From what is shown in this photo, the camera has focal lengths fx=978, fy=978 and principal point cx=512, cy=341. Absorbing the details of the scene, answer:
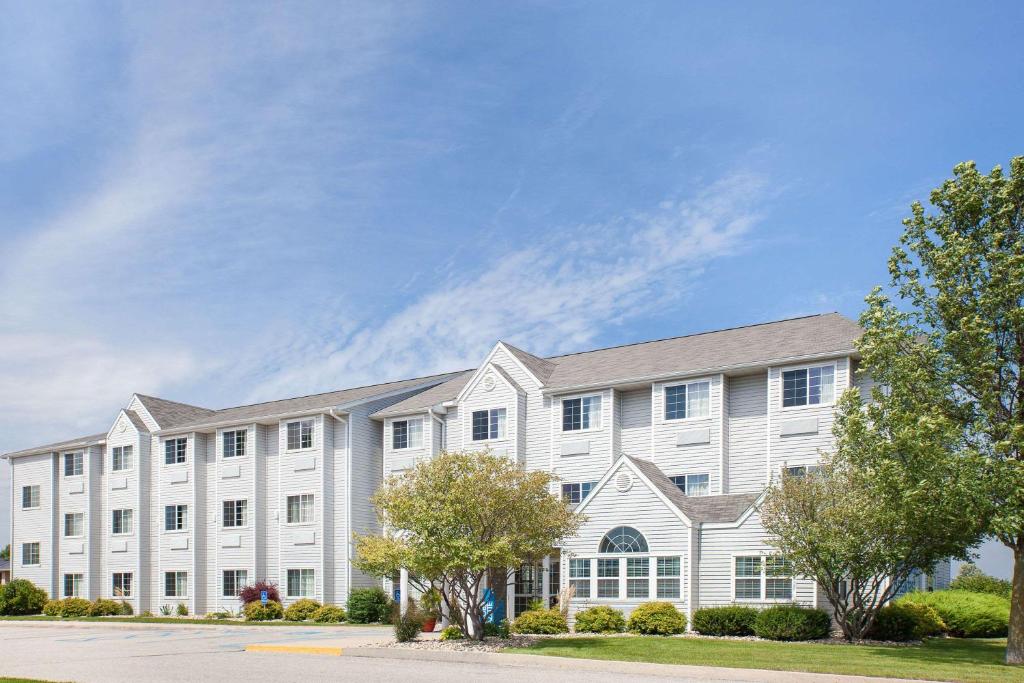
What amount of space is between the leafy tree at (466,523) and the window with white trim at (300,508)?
18.5 m

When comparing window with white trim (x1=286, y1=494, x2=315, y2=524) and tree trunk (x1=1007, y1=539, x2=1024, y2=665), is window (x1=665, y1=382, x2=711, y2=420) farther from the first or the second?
window with white trim (x1=286, y1=494, x2=315, y2=524)

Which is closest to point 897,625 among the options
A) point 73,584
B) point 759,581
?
point 759,581

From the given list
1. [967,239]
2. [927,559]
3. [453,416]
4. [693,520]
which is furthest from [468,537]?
[453,416]

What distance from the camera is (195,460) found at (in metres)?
46.6

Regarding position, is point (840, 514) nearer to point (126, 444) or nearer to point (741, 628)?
point (741, 628)

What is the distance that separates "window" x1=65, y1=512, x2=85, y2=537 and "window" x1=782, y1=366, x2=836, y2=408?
3692 centimetres

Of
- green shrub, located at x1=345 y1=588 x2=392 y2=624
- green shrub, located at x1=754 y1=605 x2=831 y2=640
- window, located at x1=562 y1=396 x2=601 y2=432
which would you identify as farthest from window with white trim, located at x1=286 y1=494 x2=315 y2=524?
green shrub, located at x1=754 y1=605 x2=831 y2=640

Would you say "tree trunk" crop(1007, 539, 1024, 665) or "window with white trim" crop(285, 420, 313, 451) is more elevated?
"window with white trim" crop(285, 420, 313, 451)

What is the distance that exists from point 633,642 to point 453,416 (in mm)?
→ 17506

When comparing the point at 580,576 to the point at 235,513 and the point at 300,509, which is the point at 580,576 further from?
the point at 235,513

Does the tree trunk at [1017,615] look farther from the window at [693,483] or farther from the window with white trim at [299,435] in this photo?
the window with white trim at [299,435]

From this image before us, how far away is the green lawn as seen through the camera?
1766 cm

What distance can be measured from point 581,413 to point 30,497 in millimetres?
34709

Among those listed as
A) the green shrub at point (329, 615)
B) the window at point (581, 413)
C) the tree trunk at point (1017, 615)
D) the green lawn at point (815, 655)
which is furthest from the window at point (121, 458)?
→ the tree trunk at point (1017, 615)
